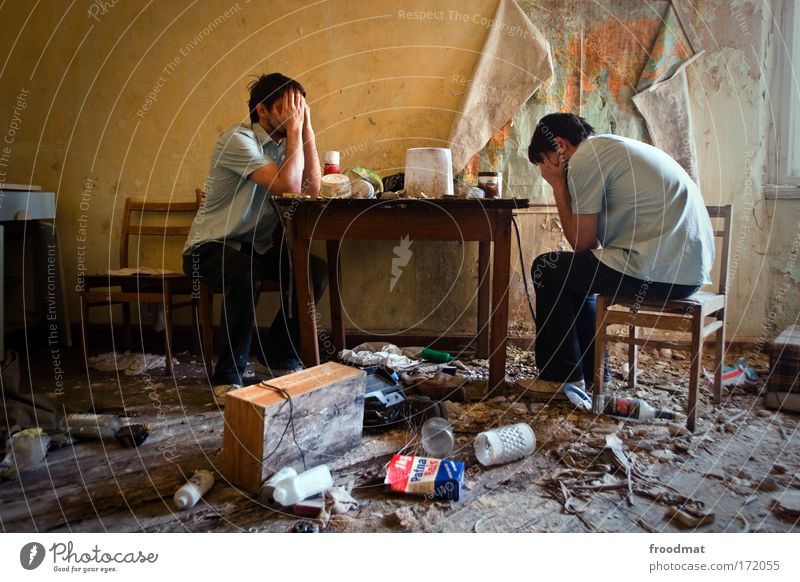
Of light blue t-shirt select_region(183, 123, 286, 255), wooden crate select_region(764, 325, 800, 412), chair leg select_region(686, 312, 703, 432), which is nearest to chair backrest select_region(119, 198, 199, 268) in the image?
light blue t-shirt select_region(183, 123, 286, 255)

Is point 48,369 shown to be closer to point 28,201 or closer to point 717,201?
point 28,201

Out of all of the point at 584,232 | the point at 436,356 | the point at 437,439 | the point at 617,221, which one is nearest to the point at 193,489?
the point at 437,439

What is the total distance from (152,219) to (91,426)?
1.41m

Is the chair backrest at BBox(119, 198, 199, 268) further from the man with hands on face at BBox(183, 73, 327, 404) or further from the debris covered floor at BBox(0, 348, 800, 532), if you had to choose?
the debris covered floor at BBox(0, 348, 800, 532)

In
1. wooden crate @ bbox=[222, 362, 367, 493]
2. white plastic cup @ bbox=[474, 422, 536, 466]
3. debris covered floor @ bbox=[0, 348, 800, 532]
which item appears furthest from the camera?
white plastic cup @ bbox=[474, 422, 536, 466]

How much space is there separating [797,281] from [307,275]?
238 centimetres

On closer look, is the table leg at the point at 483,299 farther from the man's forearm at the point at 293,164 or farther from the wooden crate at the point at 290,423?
the wooden crate at the point at 290,423

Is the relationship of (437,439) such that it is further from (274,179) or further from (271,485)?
(274,179)

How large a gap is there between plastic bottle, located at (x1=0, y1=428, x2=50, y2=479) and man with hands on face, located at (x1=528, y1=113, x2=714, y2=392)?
1752 millimetres

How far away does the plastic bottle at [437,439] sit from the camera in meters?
1.66

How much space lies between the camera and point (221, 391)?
2.10 metres

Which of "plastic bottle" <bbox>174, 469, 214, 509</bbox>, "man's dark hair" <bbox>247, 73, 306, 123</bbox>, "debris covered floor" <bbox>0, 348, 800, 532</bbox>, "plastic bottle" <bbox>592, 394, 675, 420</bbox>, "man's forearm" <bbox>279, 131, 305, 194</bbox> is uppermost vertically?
"man's dark hair" <bbox>247, 73, 306, 123</bbox>

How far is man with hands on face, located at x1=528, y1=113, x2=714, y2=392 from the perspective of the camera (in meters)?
1.84
